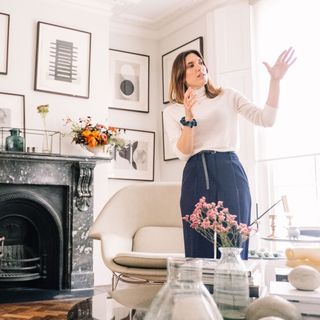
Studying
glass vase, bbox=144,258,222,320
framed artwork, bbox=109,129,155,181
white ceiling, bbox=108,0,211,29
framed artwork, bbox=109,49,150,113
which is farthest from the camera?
framed artwork, bbox=109,49,150,113

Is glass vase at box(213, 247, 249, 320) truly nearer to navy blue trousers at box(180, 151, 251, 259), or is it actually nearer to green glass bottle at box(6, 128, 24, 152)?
navy blue trousers at box(180, 151, 251, 259)

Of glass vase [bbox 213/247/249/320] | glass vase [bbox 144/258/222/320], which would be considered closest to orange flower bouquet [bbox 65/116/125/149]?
glass vase [bbox 213/247/249/320]

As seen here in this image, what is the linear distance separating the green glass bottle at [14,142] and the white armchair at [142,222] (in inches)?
41.6

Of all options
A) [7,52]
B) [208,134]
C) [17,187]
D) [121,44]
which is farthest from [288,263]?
[121,44]

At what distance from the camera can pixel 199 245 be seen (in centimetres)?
168

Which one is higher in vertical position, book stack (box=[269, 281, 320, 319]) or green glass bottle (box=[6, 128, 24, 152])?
green glass bottle (box=[6, 128, 24, 152])

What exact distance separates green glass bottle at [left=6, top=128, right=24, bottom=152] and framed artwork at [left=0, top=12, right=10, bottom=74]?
0.56 meters

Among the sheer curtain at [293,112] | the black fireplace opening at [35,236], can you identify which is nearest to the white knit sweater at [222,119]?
the sheer curtain at [293,112]

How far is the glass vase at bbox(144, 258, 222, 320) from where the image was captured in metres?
0.69

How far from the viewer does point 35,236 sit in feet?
11.6

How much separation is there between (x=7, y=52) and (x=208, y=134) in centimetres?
243

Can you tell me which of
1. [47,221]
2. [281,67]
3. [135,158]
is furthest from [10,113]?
[281,67]

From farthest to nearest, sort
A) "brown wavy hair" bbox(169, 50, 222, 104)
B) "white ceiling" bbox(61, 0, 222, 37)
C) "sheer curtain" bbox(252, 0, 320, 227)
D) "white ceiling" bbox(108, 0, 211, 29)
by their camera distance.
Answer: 1. "white ceiling" bbox(108, 0, 211, 29)
2. "white ceiling" bbox(61, 0, 222, 37)
3. "sheer curtain" bbox(252, 0, 320, 227)
4. "brown wavy hair" bbox(169, 50, 222, 104)

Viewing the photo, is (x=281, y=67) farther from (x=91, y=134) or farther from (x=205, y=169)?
(x=91, y=134)
